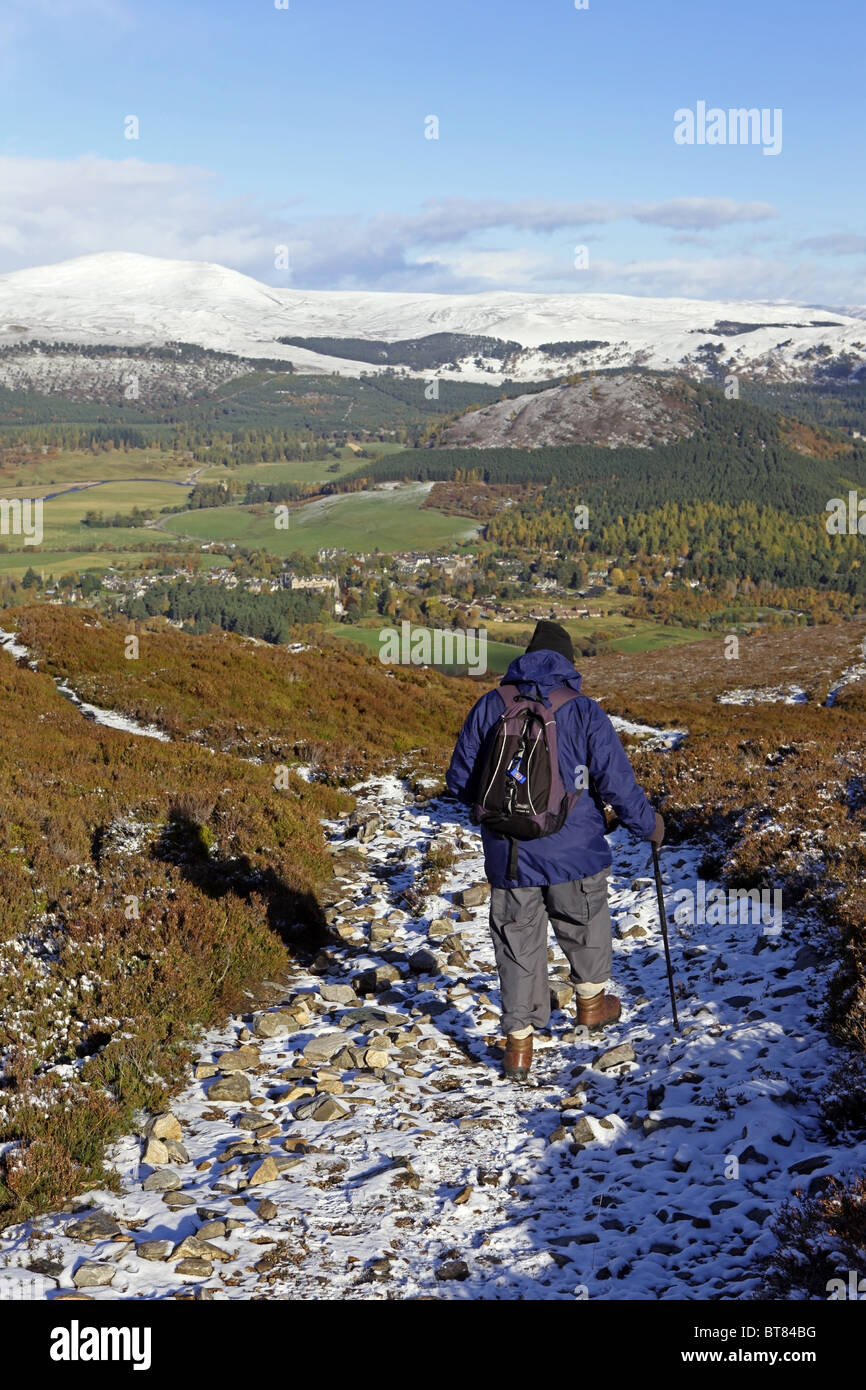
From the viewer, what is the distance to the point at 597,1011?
812 cm

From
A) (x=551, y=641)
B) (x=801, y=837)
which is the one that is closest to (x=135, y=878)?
(x=551, y=641)

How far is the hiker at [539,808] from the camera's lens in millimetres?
6746

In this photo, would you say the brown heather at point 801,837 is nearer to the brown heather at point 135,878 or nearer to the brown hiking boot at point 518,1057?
the brown hiking boot at point 518,1057

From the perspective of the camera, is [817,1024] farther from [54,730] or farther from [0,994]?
[54,730]

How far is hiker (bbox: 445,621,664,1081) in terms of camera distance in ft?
22.1

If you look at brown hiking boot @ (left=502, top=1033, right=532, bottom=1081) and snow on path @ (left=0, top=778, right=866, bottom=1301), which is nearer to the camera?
snow on path @ (left=0, top=778, right=866, bottom=1301)

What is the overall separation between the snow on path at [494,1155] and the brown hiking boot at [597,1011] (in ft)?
0.47

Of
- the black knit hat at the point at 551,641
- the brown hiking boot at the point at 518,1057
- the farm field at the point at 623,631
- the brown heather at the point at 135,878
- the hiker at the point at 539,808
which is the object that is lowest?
the farm field at the point at 623,631

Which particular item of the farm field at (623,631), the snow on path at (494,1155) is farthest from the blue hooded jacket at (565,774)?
the farm field at (623,631)

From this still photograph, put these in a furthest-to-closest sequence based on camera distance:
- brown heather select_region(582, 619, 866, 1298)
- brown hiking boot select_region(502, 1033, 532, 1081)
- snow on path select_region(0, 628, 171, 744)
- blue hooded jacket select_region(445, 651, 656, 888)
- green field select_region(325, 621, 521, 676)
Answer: green field select_region(325, 621, 521, 676), snow on path select_region(0, 628, 171, 744), brown hiking boot select_region(502, 1033, 532, 1081), blue hooded jacket select_region(445, 651, 656, 888), brown heather select_region(582, 619, 866, 1298)

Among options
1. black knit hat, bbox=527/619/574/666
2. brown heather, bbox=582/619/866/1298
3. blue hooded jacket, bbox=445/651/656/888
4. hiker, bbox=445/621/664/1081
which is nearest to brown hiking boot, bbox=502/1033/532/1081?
hiker, bbox=445/621/664/1081

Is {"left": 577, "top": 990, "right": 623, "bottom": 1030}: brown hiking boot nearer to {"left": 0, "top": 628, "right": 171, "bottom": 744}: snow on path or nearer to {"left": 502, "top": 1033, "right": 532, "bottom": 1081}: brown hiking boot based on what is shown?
{"left": 502, "top": 1033, "right": 532, "bottom": 1081}: brown hiking boot

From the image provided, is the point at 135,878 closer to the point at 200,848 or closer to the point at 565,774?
the point at 200,848
